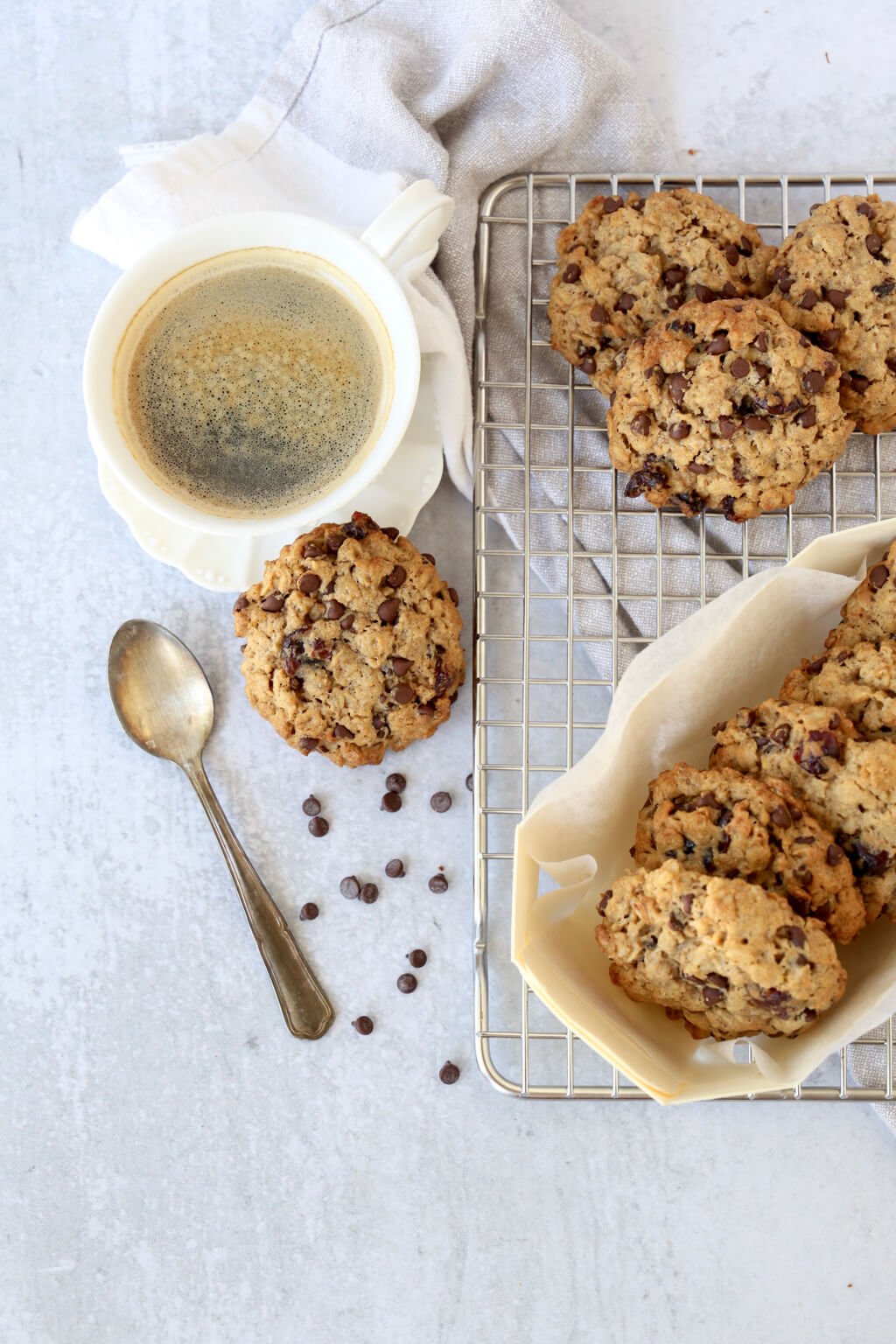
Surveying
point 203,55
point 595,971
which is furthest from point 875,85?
point 595,971

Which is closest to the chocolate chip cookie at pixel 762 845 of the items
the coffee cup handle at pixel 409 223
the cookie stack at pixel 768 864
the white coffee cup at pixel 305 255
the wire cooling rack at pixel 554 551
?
the cookie stack at pixel 768 864

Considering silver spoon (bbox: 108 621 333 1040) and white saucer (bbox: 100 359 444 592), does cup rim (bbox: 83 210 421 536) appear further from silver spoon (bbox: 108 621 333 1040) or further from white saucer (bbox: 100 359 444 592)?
silver spoon (bbox: 108 621 333 1040)

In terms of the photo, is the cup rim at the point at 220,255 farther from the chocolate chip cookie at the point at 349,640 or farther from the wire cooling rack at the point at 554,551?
the wire cooling rack at the point at 554,551

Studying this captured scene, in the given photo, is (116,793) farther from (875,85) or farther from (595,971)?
(875,85)

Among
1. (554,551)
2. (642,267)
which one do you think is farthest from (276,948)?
(642,267)

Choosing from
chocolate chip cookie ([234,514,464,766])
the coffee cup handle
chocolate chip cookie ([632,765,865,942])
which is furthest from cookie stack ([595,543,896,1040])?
the coffee cup handle

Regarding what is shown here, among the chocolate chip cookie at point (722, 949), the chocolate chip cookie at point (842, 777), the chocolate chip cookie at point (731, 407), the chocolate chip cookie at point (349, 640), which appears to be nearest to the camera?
the chocolate chip cookie at point (722, 949)
